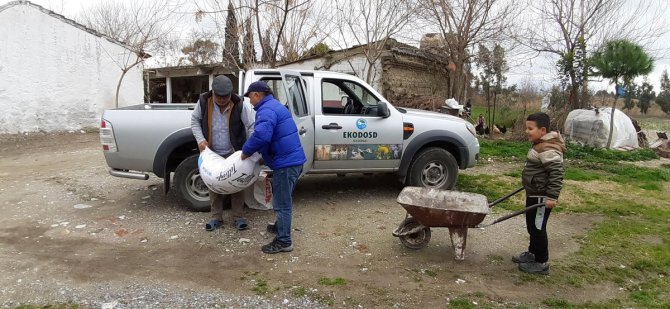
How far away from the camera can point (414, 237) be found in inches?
188

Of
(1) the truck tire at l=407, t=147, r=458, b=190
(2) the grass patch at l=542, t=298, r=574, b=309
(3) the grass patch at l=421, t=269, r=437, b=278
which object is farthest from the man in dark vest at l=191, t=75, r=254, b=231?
(2) the grass patch at l=542, t=298, r=574, b=309

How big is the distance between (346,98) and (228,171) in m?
2.76

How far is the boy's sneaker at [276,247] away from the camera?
15.3ft

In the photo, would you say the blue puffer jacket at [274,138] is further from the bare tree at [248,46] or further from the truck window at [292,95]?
the bare tree at [248,46]

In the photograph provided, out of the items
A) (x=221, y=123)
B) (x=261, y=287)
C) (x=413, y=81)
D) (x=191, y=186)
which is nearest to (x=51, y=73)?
(x=191, y=186)

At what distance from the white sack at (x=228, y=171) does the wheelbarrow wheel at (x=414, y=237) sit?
1674 millimetres

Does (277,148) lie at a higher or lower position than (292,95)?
lower

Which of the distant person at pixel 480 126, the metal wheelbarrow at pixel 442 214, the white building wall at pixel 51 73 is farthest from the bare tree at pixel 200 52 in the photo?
the metal wheelbarrow at pixel 442 214

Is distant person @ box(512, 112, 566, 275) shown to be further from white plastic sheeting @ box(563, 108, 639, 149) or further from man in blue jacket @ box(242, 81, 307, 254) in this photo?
white plastic sheeting @ box(563, 108, 639, 149)

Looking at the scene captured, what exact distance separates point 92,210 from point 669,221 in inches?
302

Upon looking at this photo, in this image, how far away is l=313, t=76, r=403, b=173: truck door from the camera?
6074 millimetres

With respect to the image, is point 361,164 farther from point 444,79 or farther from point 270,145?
point 444,79

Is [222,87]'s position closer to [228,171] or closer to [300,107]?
[228,171]

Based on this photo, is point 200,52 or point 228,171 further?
point 200,52
